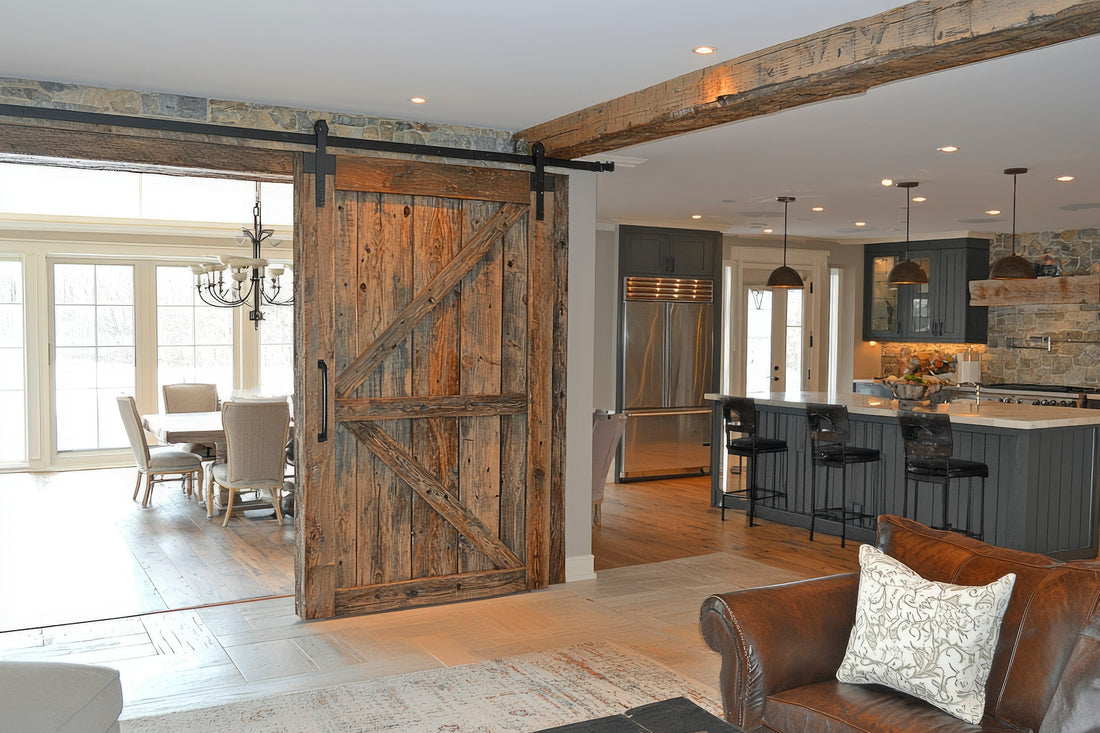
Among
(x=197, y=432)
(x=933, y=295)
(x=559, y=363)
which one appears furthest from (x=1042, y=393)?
(x=197, y=432)

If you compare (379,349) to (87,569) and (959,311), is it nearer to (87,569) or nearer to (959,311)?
(87,569)

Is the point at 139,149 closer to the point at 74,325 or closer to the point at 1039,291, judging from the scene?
the point at 74,325

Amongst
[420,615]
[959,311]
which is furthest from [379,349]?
[959,311]

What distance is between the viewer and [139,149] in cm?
442

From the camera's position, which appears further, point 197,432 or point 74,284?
point 74,284

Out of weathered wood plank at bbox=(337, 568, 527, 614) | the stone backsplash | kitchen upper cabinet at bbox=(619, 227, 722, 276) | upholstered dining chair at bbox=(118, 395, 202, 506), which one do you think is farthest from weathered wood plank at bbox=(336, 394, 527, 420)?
the stone backsplash

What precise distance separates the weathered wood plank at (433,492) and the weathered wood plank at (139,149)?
1406 millimetres

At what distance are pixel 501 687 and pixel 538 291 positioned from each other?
2254 millimetres

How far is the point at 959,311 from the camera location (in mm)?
9984

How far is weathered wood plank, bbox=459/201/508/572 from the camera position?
5.20m

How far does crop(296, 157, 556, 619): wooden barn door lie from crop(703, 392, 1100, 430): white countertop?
278 cm

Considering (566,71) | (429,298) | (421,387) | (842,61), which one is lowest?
(421,387)

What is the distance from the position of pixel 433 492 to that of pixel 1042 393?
688 cm

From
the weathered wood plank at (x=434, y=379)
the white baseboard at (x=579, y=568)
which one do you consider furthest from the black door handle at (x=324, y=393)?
the white baseboard at (x=579, y=568)
